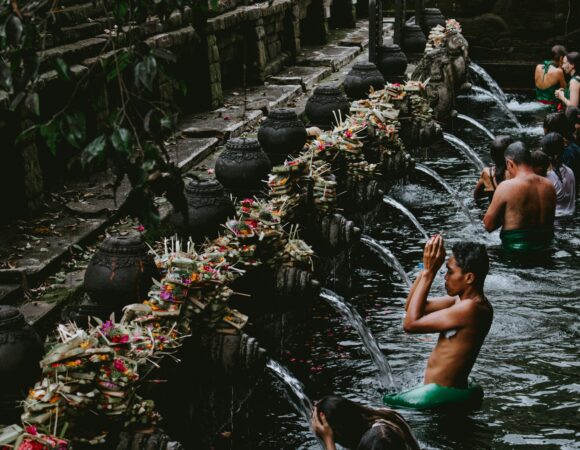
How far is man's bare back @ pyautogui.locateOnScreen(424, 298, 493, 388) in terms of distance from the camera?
6195mm

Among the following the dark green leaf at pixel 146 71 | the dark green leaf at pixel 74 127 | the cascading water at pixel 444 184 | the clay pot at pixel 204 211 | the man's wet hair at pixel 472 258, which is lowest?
the cascading water at pixel 444 184

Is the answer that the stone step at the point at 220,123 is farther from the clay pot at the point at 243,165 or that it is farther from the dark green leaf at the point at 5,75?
the dark green leaf at the point at 5,75

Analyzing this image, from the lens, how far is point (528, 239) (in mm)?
9477

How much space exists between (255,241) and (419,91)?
23.7 ft

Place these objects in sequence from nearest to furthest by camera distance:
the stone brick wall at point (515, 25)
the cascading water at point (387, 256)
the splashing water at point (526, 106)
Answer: the cascading water at point (387, 256) → the splashing water at point (526, 106) → the stone brick wall at point (515, 25)

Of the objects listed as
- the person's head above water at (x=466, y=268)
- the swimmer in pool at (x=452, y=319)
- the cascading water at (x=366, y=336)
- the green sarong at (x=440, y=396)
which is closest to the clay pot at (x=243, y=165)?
the cascading water at (x=366, y=336)

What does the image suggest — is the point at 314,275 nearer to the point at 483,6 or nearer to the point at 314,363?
the point at 314,363

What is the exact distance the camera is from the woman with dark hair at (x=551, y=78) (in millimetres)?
17606

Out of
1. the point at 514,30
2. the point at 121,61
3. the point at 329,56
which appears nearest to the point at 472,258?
the point at 121,61

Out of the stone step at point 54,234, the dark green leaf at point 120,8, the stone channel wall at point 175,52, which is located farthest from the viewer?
the stone channel wall at point 175,52

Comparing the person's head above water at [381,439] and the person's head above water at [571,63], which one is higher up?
the person's head above water at [381,439]

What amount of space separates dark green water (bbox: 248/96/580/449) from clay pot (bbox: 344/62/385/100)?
2042 mm

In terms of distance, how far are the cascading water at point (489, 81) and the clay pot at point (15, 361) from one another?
1746 centimetres

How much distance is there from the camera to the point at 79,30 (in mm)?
10539
